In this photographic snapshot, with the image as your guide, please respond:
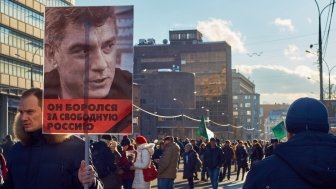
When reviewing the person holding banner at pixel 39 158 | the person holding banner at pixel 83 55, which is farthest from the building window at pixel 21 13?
the person holding banner at pixel 39 158

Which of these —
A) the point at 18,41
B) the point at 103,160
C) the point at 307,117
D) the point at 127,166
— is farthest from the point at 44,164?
the point at 18,41

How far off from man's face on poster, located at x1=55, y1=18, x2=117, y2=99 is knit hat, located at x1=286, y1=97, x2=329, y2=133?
2048 millimetres

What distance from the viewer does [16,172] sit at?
200 inches

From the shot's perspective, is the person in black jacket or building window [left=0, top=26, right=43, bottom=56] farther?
building window [left=0, top=26, right=43, bottom=56]

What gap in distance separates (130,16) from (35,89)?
102 cm

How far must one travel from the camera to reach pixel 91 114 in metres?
5.39

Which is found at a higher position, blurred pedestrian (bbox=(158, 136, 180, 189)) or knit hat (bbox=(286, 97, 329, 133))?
knit hat (bbox=(286, 97, 329, 133))

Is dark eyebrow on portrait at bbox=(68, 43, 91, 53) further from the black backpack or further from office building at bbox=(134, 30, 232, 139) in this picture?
office building at bbox=(134, 30, 232, 139)

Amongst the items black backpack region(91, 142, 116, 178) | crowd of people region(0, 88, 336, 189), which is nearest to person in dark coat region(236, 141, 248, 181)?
black backpack region(91, 142, 116, 178)

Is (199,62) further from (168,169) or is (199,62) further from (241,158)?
(168,169)

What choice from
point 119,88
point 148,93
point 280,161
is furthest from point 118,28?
point 148,93

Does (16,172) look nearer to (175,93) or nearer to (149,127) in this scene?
(149,127)

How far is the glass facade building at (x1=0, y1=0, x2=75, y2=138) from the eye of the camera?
1935 inches

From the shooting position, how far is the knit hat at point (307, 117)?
3.65 meters
